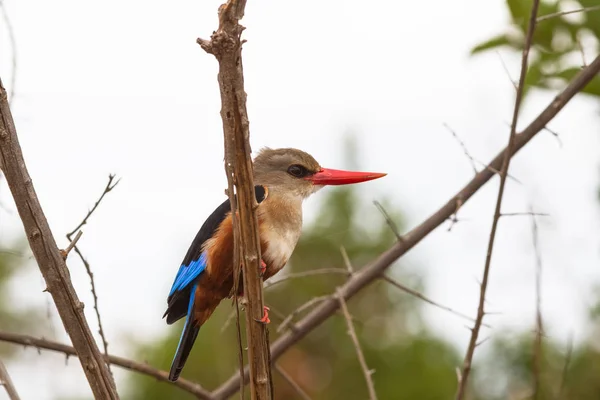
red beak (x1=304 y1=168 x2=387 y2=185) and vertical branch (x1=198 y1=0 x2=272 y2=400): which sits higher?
red beak (x1=304 y1=168 x2=387 y2=185)

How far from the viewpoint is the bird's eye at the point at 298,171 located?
3.25 metres

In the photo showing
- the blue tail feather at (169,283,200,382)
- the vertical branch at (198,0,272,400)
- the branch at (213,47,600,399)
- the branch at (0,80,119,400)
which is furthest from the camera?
the branch at (213,47,600,399)

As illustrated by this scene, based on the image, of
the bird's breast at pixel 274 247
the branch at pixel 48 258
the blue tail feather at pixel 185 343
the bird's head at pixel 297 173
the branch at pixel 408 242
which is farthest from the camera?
the bird's head at pixel 297 173

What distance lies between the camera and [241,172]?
1773mm

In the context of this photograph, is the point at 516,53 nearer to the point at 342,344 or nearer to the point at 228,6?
the point at 228,6

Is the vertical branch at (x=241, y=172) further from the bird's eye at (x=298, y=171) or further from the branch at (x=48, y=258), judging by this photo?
the bird's eye at (x=298, y=171)

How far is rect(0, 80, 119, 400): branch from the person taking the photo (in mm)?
1811

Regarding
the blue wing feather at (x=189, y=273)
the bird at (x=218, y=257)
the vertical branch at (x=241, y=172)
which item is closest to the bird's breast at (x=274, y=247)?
the bird at (x=218, y=257)

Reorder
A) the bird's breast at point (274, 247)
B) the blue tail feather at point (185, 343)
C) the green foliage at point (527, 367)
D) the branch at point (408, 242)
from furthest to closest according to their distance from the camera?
1. the green foliage at point (527, 367)
2. the branch at point (408, 242)
3. the bird's breast at point (274, 247)
4. the blue tail feather at point (185, 343)

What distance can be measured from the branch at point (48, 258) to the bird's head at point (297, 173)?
4.57ft

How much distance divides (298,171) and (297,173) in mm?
12

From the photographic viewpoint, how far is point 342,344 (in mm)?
7371

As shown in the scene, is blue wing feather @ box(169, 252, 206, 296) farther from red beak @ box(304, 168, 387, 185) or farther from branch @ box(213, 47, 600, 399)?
red beak @ box(304, 168, 387, 185)

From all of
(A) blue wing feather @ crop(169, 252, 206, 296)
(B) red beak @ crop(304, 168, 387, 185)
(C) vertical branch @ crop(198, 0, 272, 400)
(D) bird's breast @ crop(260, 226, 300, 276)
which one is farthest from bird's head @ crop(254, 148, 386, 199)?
(C) vertical branch @ crop(198, 0, 272, 400)
